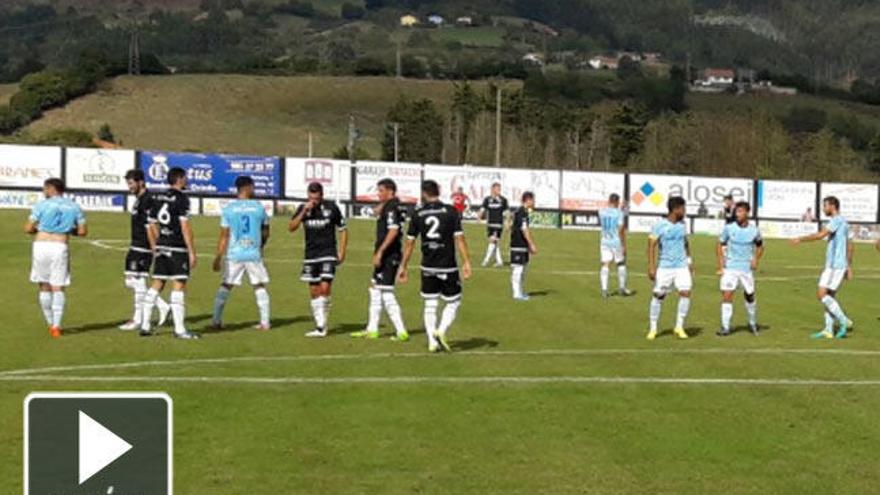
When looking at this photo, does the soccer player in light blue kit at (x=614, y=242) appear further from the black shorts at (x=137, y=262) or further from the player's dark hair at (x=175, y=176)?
the player's dark hair at (x=175, y=176)

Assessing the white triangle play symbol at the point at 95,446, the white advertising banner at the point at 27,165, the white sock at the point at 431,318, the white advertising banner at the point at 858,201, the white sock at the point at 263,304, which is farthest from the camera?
the white advertising banner at the point at 858,201

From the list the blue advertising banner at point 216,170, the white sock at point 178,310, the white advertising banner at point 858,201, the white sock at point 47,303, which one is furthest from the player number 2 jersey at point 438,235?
the white advertising banner at point 858,201

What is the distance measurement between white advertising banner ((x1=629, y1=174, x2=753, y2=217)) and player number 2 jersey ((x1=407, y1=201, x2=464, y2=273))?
Result: 50886 millimetres

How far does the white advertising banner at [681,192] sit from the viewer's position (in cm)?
6688

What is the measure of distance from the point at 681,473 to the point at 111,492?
253 inches

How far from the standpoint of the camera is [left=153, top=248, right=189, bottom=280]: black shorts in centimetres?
1781

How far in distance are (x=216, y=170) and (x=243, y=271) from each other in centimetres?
4971

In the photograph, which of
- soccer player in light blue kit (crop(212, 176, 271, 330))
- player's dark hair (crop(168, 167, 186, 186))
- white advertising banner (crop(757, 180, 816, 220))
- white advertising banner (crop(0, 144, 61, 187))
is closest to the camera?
player's dark hair (crop(168, 167, 186, 186))

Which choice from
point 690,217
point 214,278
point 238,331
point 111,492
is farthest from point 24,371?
point 690,217

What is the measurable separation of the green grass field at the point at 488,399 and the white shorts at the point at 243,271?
79 centimetres

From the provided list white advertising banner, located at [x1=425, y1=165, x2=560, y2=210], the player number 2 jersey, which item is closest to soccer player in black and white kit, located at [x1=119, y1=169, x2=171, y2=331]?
the player number 2 jersey

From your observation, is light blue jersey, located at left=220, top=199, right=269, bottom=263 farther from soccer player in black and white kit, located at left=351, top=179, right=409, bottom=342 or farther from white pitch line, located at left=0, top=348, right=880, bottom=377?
white pitch line, located at left=0, top=348, right=880, bottom=377

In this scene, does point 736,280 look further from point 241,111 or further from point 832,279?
point 241,111

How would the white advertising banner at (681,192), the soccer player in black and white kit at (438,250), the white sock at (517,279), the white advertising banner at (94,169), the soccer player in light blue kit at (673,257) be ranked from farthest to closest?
1. the white advertising banner at (681,192)
2. the white advertising banner at (94,169)
3. the white sock at (517,279)
4. the soccer player in light blue kit at (673,257)
5. the soccer player in black and white kit at (438,250)
